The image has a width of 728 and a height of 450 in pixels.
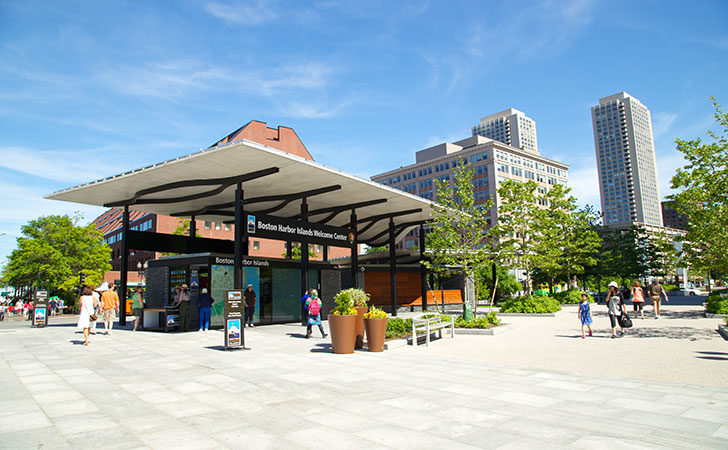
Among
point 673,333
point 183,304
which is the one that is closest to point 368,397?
point 183,304

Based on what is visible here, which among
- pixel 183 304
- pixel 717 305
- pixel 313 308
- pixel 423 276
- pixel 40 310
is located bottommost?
pixel 717 305

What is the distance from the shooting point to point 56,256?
42.9m

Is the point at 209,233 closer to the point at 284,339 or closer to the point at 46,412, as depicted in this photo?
the point at 284,339

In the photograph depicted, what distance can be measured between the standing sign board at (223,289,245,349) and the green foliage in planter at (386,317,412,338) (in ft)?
15.0

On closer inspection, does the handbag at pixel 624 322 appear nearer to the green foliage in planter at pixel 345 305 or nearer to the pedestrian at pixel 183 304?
the green foliage in planter at pixel 345 305

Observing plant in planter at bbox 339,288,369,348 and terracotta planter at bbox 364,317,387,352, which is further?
plant in planter at bbox 339,288,369,348

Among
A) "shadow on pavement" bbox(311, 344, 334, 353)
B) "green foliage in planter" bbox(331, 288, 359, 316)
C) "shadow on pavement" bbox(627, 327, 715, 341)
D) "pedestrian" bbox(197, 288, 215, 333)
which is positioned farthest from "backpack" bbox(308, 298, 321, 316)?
"shadow on pavement" bbox(627, 327, 715, 341)

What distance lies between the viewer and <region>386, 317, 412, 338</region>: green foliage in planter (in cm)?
1453

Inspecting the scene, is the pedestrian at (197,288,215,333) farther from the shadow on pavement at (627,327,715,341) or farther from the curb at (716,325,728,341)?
the curb at (716,325,728,341)

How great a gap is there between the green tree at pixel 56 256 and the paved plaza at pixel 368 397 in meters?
36.1

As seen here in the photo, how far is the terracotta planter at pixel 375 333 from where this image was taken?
39.9 feet

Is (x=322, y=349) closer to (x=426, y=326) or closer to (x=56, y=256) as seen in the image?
(x=426, y=326)

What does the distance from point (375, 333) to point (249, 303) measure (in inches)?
336

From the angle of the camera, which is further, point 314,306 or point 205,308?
point 205,308
